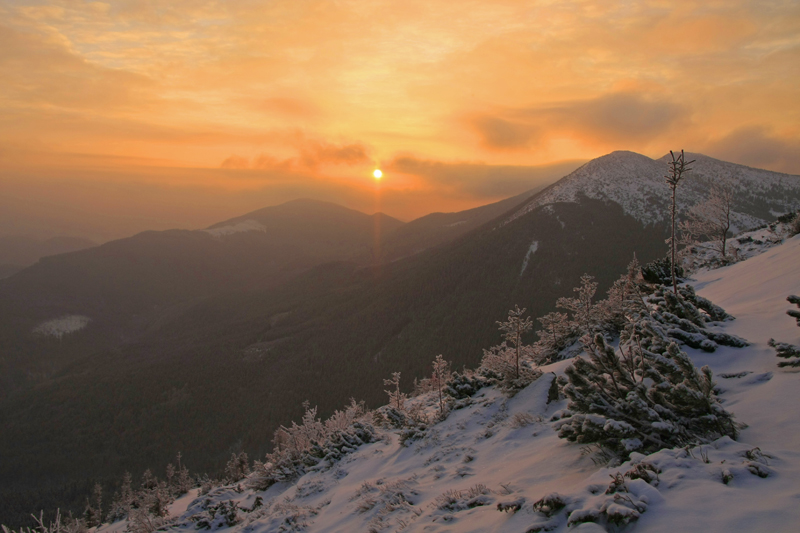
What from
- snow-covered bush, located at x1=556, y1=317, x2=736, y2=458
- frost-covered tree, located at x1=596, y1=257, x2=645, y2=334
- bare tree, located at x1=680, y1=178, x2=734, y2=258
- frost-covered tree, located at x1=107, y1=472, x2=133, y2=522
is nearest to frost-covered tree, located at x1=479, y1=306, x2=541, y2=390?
frost-covered tree, located at x1=596, y1=257, x2=645, y2=334

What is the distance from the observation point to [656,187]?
158250mm

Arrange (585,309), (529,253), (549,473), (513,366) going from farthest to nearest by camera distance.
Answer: (529,253) < (585,309) < (513,366) < (549,473)

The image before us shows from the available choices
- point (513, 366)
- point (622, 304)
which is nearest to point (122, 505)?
point (513, 366)

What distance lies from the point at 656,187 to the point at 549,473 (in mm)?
186079

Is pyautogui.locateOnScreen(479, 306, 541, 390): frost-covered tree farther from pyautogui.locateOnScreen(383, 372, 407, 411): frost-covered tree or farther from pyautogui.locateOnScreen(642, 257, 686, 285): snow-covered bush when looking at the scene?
pyautogui.locateOnScreen(642, 257, 686, 285): snow-covered bush

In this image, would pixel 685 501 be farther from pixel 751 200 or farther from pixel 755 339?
pixel 751 200

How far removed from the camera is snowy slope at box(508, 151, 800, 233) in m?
142

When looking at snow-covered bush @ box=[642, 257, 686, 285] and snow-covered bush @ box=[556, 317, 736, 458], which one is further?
snow-covered bush @ box=[642, 257, 686, 285]

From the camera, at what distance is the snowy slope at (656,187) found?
464ft

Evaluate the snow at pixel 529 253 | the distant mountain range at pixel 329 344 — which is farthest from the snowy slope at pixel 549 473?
the snow at pixel 529 253

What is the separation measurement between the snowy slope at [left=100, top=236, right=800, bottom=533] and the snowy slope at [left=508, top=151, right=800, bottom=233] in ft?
501

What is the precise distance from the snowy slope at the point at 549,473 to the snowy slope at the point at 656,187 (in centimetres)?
15259

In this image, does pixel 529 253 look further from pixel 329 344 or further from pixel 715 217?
pixel 715 217

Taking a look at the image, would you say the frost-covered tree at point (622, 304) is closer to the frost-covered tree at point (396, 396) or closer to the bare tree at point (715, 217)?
the frost-covered tree at point (396, 396)
